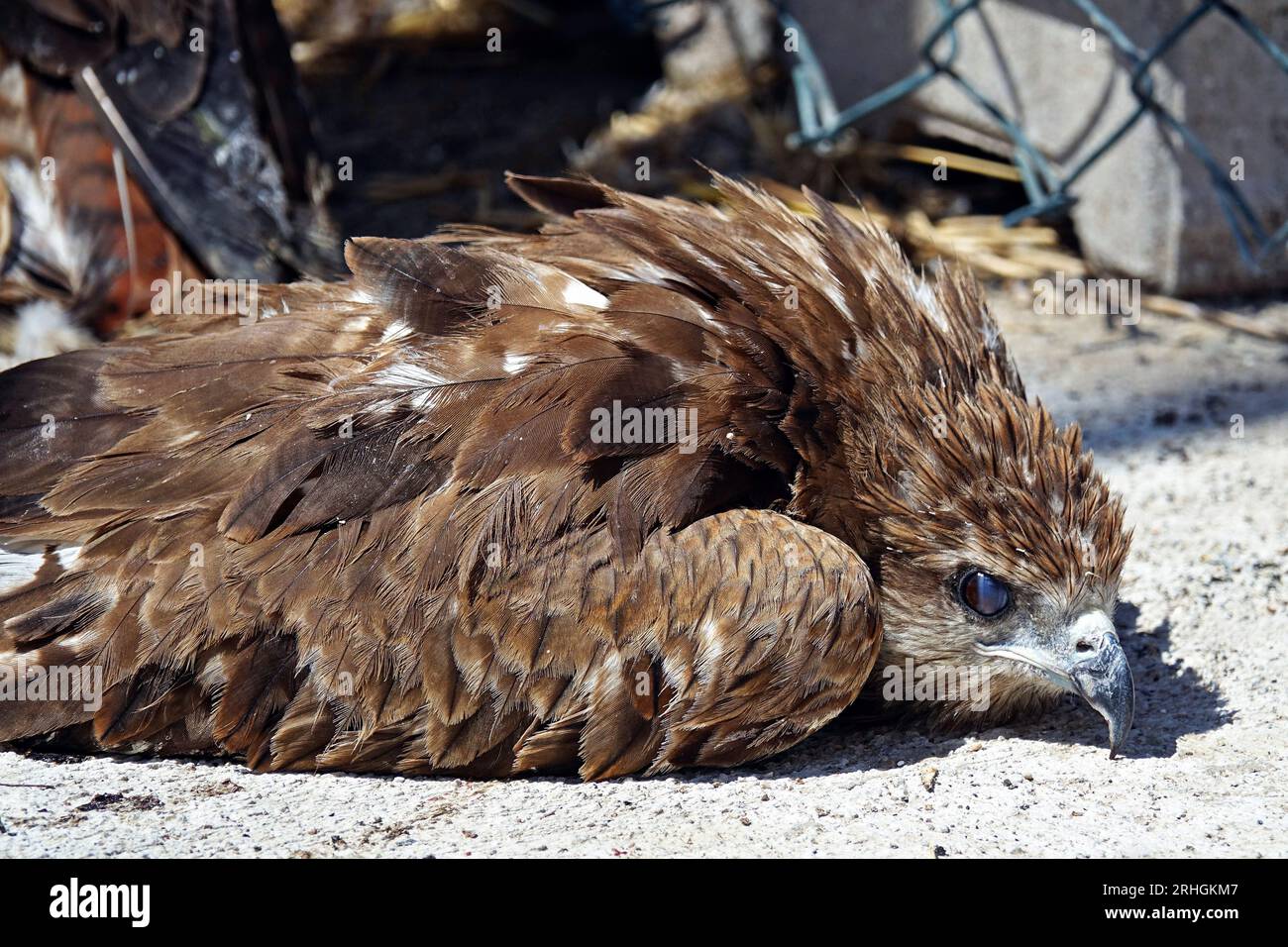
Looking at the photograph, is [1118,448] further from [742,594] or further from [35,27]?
[35,27]

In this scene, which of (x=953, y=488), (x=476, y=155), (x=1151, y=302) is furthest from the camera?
(x=476, y=155)

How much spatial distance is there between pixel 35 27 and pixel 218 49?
2.11 feet

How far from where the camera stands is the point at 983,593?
3.58 meters

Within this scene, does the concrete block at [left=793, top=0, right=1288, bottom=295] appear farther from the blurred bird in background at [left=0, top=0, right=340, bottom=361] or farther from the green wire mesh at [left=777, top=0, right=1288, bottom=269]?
the blurred bird in background at [left=0, top=0, right=340, bottom=361]

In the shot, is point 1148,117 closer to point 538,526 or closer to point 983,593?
point 983,593

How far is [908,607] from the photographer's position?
144 inches

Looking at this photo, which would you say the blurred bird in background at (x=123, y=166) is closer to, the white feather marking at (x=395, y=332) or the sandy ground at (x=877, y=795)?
the white feather marking at (x=395, y=332)

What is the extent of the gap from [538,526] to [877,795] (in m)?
0.96

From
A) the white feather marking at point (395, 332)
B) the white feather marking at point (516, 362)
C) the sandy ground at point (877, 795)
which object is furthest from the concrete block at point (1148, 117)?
the white feather marking at point (395, 332)

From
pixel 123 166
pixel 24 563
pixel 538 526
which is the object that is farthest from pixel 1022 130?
pixel 24 563

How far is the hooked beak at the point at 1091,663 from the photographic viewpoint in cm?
333

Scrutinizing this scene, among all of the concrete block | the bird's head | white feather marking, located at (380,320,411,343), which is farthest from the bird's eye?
the concrete block

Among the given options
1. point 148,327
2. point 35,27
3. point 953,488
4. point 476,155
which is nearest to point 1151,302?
point 953,488

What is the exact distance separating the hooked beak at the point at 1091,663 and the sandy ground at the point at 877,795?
0.40 ft
